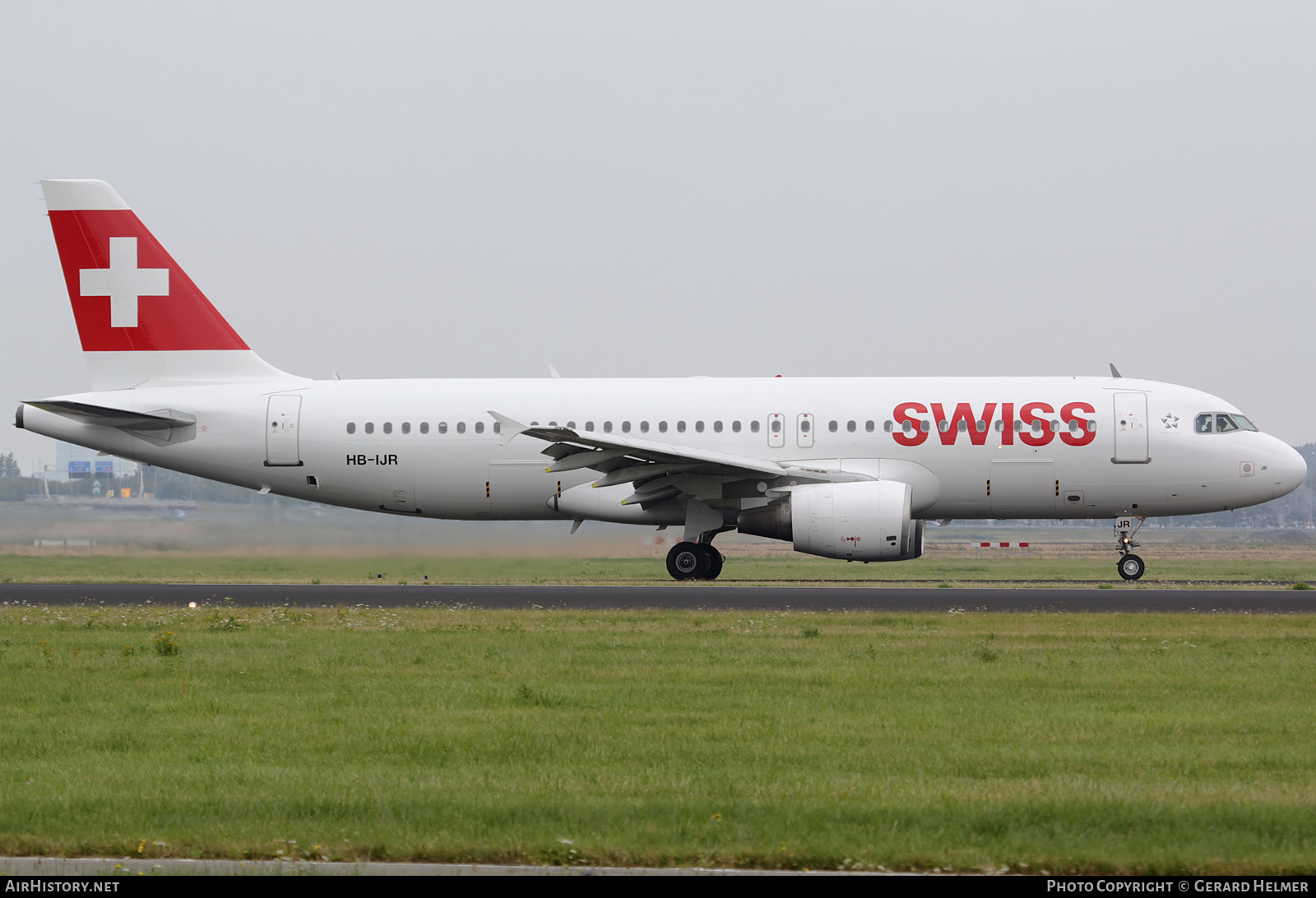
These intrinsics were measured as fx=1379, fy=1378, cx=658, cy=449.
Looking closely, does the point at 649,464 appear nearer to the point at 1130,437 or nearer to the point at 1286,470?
the point at 1130,437

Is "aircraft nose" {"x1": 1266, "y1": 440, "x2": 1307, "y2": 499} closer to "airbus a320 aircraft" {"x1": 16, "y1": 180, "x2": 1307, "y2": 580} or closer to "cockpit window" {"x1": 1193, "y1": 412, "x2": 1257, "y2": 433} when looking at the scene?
"airbus a320 aircraft" {"x1": 16, "y1": 180, "x2": 1307, "y2": 580}

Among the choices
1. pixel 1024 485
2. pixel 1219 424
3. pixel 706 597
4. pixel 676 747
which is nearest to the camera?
pixel 676 747

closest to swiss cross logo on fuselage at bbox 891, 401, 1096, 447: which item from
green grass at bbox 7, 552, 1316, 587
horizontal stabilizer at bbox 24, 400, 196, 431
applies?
green grass at bbox 7, 552, 1316, 587

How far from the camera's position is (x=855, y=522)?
23078 mm

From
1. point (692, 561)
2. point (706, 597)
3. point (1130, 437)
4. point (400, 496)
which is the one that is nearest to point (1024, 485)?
point (1130, 437)

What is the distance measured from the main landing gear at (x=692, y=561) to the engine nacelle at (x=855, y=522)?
2497mm

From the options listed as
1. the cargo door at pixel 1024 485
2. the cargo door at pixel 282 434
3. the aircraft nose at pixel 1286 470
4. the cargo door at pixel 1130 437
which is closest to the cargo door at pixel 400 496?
the cargo door at pixel 282 434

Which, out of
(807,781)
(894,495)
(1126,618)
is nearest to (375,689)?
(807,781)

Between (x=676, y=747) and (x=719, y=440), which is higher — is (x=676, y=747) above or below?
below

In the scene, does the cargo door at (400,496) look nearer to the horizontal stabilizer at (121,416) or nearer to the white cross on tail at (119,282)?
the horizontal stabilizer at (121,416)

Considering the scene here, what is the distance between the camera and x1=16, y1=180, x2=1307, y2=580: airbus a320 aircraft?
24.9 meters

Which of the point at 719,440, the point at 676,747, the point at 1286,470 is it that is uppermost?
the point at 719,440

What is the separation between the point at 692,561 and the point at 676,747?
16962 mm

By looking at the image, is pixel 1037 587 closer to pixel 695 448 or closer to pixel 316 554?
pixel 695 448
